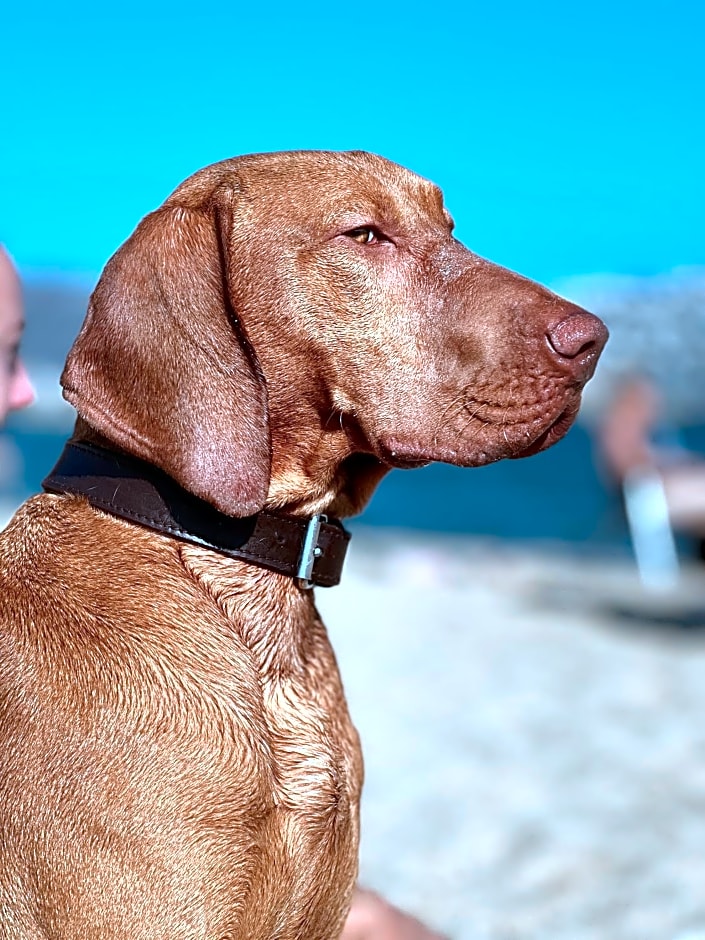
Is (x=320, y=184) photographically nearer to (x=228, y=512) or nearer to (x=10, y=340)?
(x=228, y=512)

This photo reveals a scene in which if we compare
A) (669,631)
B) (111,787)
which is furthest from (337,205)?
(669,631)

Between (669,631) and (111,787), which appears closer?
(111,787)

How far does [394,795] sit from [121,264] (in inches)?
187

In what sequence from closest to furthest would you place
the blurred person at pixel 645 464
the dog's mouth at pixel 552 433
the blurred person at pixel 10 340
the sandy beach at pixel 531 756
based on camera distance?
the dog's mouth at pixel 552 433
the blurred person at pixel 10 340
the sandy beach at pixel 531 756
the blurred person at pixel 645 464

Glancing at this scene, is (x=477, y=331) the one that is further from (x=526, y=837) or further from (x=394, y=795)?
(x=394, y=795)

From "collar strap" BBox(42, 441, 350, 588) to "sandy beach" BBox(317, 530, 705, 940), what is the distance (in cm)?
291

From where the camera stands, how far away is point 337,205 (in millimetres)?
2613

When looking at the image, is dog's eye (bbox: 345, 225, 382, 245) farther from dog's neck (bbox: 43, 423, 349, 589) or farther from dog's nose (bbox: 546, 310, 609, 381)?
dog's neck (bbox: 43, 423, 349, 589)

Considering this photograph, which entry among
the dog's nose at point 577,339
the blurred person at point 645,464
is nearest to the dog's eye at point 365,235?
the dog's nose at point 577,339

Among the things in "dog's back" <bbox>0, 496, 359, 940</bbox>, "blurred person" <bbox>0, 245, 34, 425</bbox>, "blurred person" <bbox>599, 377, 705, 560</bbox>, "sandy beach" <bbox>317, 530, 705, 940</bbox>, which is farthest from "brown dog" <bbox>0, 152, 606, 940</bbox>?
"blurred person" <bbox>599, 377, 705, 560</bbox>

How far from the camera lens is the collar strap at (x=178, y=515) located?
8.04 ft

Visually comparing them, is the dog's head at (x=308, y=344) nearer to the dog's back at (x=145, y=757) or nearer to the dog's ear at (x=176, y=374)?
the dog's ear at (x=176, y=374)

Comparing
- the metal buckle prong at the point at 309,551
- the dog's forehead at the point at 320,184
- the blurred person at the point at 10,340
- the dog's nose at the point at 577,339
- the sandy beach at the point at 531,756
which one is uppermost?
the dog's forehead at the point at 320,184

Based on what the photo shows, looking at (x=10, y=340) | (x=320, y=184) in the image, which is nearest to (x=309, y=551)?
(x=320, y=184)
